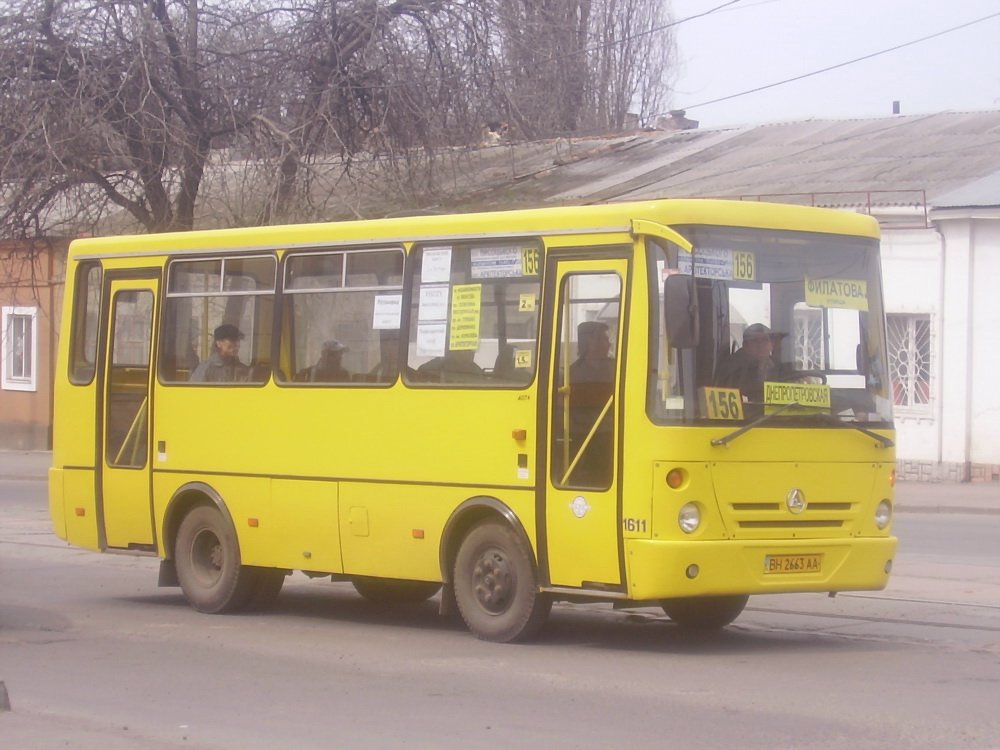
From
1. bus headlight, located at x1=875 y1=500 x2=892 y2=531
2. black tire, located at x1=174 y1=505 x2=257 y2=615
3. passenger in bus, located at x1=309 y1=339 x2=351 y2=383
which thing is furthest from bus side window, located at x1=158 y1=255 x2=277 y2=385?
bus headlight, located at x1=875 y1=500 x2=892 y2=531

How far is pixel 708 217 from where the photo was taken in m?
→ 9.36

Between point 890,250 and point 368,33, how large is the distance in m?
8.88

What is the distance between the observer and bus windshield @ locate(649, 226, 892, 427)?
9.20 metres

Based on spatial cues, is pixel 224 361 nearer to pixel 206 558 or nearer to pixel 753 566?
pixel 206 558

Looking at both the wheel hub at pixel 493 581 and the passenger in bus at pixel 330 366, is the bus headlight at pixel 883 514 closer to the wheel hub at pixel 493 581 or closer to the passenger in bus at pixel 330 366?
the wheel hub at pixel 493 581

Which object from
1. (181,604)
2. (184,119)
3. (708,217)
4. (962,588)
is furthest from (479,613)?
(184,119)

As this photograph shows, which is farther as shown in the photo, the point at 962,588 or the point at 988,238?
the point at 988,238

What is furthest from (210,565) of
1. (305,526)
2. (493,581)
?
(493,581)

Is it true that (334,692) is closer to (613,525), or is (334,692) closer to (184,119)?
(613,525)

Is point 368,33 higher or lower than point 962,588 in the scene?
higher

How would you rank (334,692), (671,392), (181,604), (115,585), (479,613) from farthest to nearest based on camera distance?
(115,585)
(181,604)
(479,613)
(671,392)
(334,692)

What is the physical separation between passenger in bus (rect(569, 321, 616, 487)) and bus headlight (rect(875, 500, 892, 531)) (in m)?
1.86

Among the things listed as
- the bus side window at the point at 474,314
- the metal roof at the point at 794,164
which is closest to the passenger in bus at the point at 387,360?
the bus side window at the point at 474,314

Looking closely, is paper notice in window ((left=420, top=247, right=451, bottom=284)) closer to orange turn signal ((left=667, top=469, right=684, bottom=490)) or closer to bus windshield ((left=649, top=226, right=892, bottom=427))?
bus windshield ((left=649, top=226, right=892, bottom=427))
